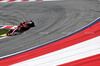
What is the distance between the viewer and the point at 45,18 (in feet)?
39.1

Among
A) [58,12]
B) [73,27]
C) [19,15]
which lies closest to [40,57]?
[73,27]

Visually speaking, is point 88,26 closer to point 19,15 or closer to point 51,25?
point 51,25

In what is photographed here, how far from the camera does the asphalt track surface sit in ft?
28.2

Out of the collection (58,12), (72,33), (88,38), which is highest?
(58,12)

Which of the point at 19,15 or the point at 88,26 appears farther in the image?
the point at 19,15

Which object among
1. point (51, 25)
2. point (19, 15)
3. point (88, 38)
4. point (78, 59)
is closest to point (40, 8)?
point (19, 15)

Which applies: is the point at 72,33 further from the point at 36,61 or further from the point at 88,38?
the point at 36,61

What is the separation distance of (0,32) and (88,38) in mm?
6626

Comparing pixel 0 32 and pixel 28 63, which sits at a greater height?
pixel 0 32

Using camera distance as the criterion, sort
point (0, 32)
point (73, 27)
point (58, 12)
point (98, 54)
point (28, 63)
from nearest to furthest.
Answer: point (98, 54), point (28, 63), point (73, 27), point (0, 32), point (58, 12)

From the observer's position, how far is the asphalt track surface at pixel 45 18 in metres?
8.59

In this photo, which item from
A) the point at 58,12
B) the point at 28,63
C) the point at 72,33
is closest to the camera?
the point at 28,63

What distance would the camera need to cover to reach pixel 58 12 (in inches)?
488

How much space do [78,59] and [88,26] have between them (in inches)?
127
